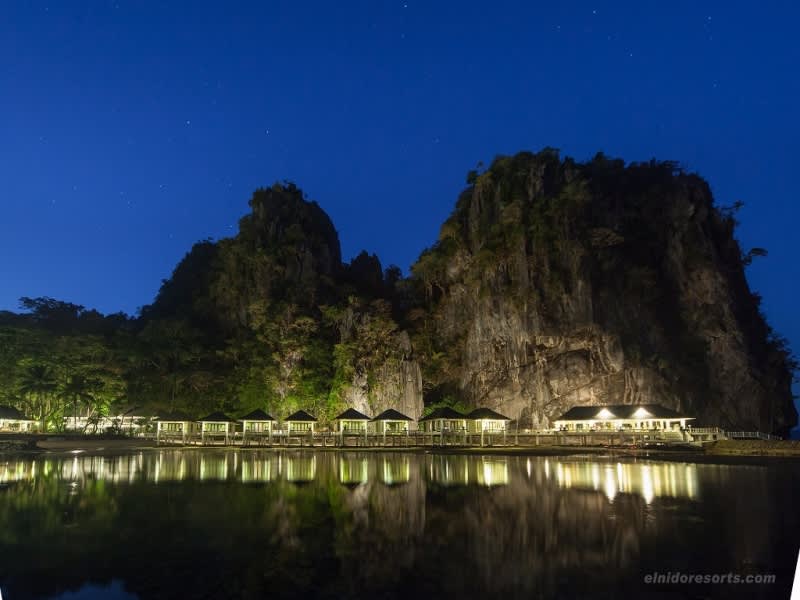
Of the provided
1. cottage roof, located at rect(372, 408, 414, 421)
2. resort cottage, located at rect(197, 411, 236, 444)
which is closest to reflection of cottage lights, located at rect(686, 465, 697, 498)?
cottage roof, located at rect(372, 408, 414, 421)

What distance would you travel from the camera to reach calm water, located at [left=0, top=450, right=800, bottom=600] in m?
9.62

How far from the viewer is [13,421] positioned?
4891cm

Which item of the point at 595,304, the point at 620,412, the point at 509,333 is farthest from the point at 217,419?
the point at 595,304

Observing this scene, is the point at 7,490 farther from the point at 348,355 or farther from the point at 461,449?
the point at 348,355

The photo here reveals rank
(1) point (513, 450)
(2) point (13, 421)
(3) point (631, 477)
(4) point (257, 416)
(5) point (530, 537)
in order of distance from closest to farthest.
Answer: (5) point (530, 537) → (3) point (631, 477) → (1) point (513, 450) → (4) point (257, 416) → (2) point (13, 421)

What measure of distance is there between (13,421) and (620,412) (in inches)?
2116

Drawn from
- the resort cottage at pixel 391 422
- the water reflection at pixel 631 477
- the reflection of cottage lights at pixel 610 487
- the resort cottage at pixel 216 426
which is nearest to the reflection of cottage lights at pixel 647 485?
the water reflection at pixel 631 477

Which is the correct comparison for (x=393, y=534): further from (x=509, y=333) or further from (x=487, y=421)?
(x=509, y=333)

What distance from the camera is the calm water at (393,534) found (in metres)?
9.62

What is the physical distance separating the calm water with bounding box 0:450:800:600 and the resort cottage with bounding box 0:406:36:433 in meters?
28.9

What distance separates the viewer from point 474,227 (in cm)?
5831

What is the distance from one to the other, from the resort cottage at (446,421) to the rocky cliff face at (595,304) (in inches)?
220

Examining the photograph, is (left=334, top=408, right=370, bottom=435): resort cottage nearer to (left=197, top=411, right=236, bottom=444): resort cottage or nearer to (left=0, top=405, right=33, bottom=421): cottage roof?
(left=197, top=411, right=236, bottom=444): resort cottage

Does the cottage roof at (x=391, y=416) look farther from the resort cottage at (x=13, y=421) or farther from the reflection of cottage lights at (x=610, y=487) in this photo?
the resort cottage at (x=13, y=421)
